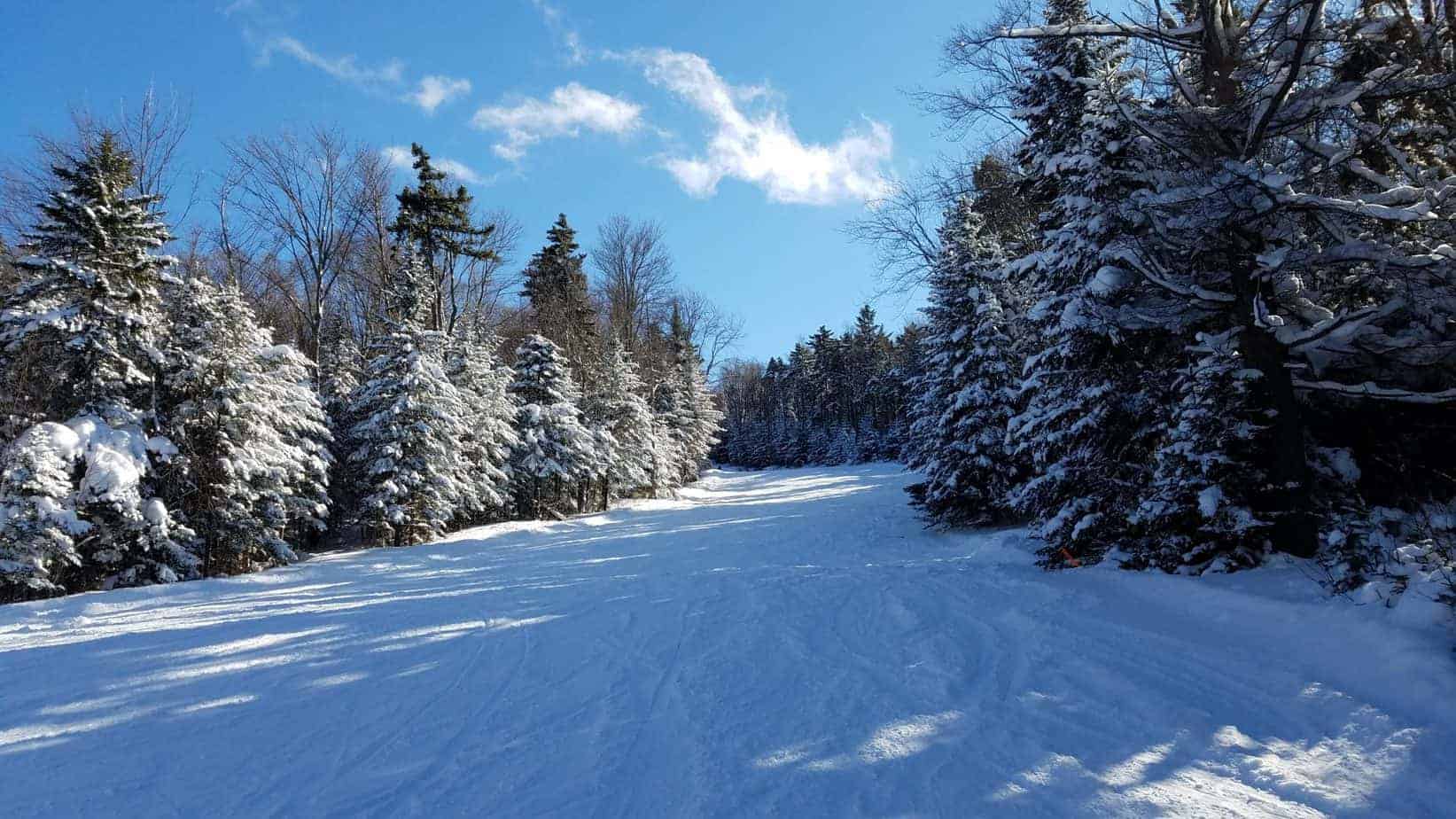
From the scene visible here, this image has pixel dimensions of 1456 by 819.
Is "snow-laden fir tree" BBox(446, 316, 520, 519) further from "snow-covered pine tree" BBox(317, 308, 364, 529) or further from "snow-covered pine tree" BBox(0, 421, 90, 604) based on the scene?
"snow-covered pine tree" BBox(0, 421, 90, 604)

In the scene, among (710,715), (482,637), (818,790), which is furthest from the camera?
(482,637)

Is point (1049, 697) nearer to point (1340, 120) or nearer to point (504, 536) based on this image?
point (1340, 120)

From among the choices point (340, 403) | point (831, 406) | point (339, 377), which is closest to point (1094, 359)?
point (340, 403)

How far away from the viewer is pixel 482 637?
5.93m

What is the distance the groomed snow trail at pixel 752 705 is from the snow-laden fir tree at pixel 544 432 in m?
12.1

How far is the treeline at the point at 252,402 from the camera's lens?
346 inches

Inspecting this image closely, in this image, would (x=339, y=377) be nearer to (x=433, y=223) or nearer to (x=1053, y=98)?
(x=433, y=223)

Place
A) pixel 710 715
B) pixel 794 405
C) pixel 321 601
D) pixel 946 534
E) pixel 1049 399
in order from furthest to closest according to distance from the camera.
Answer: pixel 794 405
pixel 946 534
pixel 1049 399
pixel 321 601
pixel 710 715

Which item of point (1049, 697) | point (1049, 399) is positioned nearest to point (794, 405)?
point (1049, 399)

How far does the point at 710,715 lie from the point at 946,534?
993 centimetres

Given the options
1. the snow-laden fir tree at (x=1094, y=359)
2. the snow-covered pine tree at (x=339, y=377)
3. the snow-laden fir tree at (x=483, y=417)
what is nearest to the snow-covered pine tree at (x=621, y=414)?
the snow-laden fir tree at (x=483, y=417)

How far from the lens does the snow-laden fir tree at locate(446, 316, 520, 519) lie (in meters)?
16.9

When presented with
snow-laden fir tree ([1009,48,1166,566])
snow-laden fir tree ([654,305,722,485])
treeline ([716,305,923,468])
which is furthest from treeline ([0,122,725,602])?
treeline ([716,305,923,468])

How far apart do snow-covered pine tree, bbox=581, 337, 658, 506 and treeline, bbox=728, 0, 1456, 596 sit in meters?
18.3
